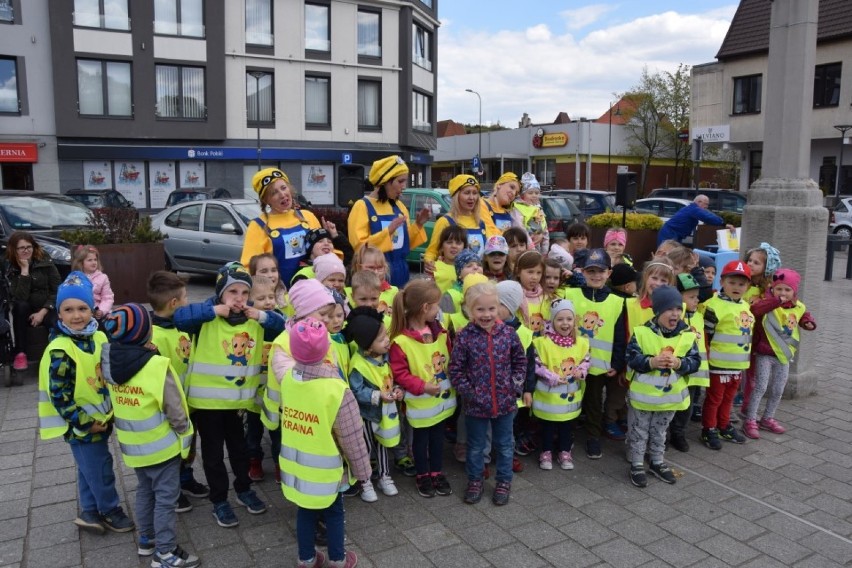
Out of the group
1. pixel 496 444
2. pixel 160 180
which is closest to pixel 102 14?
pixel 160 180

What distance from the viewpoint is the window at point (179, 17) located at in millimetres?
28531

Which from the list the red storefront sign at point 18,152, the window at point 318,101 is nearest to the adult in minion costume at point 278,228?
the red storefront sign at point 18,152

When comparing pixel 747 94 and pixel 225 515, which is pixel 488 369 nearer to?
pixel 225 515

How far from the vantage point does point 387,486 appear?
4488 millimetres

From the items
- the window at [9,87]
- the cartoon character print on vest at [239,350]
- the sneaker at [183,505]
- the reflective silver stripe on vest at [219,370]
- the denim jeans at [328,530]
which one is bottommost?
the sneaker at [183,505]

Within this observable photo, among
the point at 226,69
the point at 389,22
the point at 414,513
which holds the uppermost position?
the point at 389,22

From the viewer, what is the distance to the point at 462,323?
489 cm

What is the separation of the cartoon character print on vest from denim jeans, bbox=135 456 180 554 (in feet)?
2.01

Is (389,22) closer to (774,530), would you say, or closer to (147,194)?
(147,194)

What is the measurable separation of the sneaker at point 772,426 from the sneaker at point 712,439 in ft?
2.02

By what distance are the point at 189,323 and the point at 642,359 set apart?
2.90 m

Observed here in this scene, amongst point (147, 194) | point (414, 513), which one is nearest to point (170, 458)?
point (414, 513)

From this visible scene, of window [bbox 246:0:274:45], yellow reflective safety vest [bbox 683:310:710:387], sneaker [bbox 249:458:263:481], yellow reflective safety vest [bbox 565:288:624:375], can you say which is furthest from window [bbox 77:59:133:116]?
yellow reflective safety vest [bbox 683:310:710:387]

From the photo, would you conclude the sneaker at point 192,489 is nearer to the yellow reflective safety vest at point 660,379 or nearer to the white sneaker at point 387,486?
the white sneaker at point 387,486
